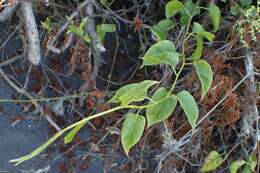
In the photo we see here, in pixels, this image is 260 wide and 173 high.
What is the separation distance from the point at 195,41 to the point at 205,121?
7.6 inches

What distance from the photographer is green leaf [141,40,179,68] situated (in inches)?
38.1

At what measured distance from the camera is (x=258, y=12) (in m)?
1.10

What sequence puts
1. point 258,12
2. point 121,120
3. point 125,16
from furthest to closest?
point 125,16 → point 121,120 → point 258,12

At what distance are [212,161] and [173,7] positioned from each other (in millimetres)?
387

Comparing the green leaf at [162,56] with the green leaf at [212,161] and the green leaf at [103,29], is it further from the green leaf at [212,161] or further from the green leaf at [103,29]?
the green leaf at [212,161]

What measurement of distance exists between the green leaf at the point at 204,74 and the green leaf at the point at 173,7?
16 cm

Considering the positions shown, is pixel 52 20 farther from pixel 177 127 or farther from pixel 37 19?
pixel 177 127

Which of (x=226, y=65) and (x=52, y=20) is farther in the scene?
(x=52, y=20)

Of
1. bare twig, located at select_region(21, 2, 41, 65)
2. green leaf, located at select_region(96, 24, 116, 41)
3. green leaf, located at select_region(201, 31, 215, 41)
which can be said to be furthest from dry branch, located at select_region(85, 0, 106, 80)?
green leaf, located at select_region(201, 31, 215, 41)

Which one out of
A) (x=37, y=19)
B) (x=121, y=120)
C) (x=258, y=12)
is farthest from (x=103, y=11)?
(x=258, y=12)

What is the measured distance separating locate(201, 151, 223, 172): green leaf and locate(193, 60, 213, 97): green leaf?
0.28 metres

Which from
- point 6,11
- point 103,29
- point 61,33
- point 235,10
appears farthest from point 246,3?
point 6,11

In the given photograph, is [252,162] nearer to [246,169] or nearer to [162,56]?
[246,169]

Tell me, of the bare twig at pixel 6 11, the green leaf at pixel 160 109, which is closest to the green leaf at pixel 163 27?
the green leaf at pixel 160 109
